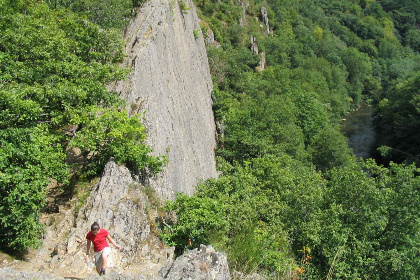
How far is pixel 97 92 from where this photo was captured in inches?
539

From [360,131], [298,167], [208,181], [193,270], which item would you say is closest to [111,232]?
[193,270]

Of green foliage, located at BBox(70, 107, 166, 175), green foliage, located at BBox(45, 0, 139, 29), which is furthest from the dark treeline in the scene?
green foliage, located at BBox(45, 0, 139, 29)

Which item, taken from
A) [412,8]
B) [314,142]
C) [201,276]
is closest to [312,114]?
[314,142]

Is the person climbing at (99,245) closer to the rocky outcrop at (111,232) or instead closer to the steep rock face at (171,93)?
the rocky outcrop at (111,232)

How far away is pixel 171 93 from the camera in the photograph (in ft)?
75.1

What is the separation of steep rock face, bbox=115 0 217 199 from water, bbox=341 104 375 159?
34.1 m

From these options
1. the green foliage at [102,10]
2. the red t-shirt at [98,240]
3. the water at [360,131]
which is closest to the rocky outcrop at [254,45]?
the water at [360,131]

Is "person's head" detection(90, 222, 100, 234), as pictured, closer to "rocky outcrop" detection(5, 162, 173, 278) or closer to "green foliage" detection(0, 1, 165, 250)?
"rocky outcrop" detection(5, 162, 173, 278)

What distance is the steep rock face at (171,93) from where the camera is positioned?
17578 millimetres

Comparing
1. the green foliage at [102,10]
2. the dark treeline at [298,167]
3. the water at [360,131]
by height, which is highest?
the green foliage at [102,10]

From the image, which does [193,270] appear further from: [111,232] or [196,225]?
[111,232]

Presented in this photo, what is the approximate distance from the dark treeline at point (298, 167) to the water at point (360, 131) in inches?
90.3

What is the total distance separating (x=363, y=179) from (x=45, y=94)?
18042 mm

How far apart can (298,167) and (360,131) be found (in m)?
37.8
